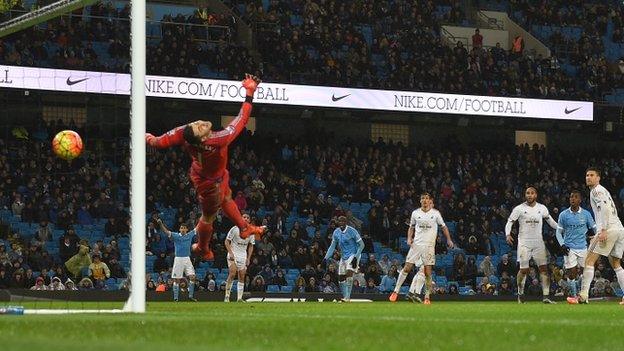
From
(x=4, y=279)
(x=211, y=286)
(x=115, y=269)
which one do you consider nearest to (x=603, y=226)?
(x=211, y=286)

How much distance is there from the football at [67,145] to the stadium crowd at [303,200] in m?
7.04

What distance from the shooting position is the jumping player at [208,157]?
13.6 meters

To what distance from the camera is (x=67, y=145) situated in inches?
561

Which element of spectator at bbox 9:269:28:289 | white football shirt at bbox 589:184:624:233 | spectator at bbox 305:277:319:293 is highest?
white football shirt at bbox 589:184:624:233

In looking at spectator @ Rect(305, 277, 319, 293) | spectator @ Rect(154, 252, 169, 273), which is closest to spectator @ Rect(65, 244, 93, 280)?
spectator @ Rect(154, 252, 169, 273)

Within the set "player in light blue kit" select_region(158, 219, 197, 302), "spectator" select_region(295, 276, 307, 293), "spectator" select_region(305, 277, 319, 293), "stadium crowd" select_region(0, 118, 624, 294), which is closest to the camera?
"player in light blue kit" select_region(158, 219, 197, 302)

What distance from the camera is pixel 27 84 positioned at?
Answer: 91.9 feet

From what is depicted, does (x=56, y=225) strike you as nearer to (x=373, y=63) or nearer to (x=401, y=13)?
(x=373, y=63)

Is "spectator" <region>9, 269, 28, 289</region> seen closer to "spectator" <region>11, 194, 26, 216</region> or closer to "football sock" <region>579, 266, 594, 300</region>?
"spectator" <region>11, 194, 26, 216</region>

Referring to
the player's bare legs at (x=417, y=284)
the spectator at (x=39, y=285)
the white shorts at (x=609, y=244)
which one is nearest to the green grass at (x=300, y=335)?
the white shorts at (x=609, y=244)

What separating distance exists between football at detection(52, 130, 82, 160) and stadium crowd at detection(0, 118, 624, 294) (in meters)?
7.04

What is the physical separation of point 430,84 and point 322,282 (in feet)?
31.6

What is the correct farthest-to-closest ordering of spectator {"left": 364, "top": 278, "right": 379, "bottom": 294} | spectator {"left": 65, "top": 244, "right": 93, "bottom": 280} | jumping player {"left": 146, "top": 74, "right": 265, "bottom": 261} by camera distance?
spectator {"left": 364, "top": 278, "right": 379, "bottom": 294}
spectator {"left": 65, "top": 244, "right": 93, "bottom": 280}
jumping player {"left": 146, "top": 74, "right": 265, "bottom": 261}

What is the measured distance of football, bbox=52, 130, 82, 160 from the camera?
14.2 metres
